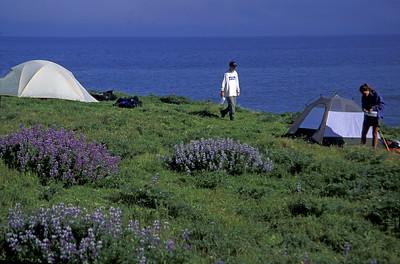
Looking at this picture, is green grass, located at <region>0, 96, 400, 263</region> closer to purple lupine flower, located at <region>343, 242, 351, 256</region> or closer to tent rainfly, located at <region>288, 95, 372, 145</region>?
purple lupine flower, located at <region>343, 242, 351, 256</region>

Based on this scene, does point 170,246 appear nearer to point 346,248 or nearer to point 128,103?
point 346,248

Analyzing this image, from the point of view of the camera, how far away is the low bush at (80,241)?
725cm

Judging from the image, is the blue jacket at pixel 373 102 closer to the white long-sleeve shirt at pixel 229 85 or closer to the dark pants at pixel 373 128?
the dark pants at pixel 373 128

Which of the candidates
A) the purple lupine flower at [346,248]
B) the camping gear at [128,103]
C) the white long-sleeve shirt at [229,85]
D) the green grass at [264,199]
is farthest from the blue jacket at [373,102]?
the camping gear at [128,103]

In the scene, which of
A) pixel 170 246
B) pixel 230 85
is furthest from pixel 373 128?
pixel 170 246

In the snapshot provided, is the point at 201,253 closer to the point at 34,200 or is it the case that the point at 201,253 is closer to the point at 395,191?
the point at 34,200

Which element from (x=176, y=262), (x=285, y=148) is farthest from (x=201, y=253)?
(x=285, y=148)

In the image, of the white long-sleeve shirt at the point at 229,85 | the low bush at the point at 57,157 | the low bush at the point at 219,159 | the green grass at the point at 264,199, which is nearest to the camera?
the green grass at the point at 264,199

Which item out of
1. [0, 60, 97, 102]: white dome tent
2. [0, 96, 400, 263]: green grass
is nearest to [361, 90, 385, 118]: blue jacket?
[0, 96, 400, 263]: green grass

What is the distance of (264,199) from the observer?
10.8m

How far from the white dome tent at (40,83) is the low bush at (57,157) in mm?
14601

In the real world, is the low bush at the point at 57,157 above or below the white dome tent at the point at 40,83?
below

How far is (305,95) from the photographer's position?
167 ft

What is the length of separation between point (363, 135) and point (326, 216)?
8.33 m
